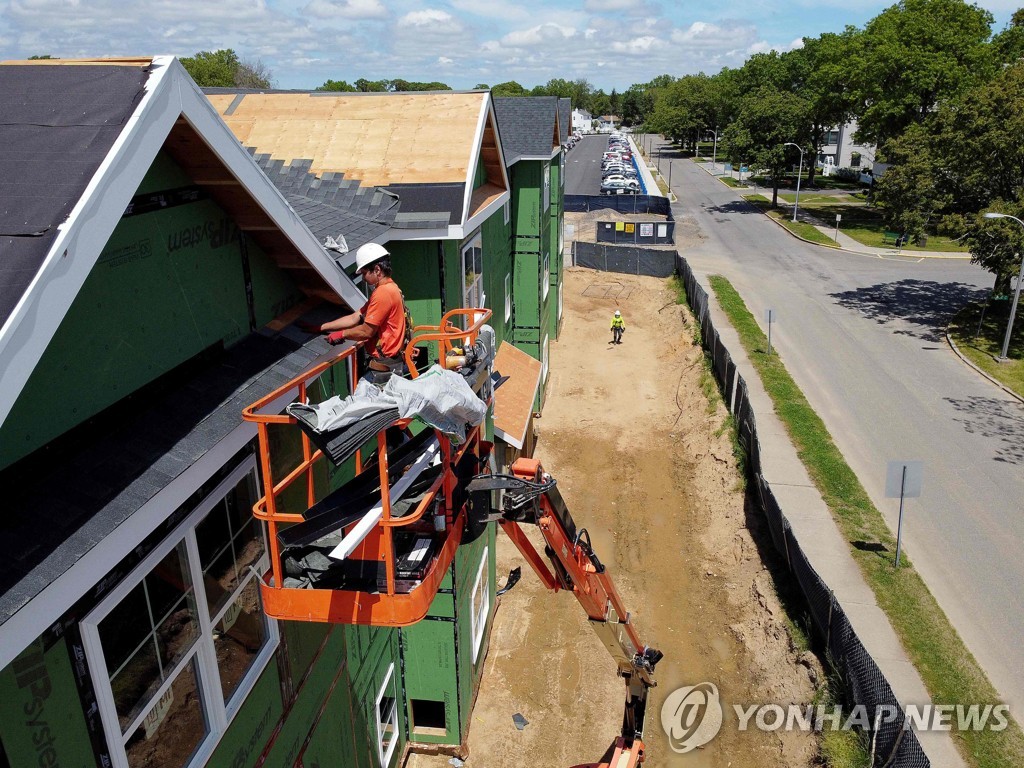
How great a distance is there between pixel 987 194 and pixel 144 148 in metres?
30.5

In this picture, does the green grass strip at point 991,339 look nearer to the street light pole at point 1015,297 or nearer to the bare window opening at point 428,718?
the street light pole at point 1015,297

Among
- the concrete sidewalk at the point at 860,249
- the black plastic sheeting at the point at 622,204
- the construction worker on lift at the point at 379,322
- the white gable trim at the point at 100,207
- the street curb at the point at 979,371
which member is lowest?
the street curb at the point at 979,371

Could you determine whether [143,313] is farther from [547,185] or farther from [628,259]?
[628,259]

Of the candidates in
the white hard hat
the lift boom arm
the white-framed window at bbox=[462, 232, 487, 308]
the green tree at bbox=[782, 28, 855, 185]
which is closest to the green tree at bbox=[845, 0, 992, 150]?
the green tree at bbox=[782, 28, 855, 185]

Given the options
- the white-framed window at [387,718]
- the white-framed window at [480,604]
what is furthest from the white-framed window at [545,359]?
the white-framed window at [387,718]

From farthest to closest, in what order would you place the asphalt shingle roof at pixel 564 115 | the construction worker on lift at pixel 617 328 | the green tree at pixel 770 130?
the green tree at pixel 770 130 < the asphalt shingle roof at pixel 564 115 < the construction worker on lift at pixel 617 328

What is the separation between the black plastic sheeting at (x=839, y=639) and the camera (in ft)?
34.6

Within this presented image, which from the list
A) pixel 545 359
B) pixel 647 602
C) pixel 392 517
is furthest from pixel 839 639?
pixel 545 359

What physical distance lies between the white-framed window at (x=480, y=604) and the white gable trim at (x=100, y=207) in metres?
10.3

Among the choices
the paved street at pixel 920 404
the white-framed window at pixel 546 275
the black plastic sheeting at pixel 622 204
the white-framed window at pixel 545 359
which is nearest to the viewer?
the paved street at pixel 920 404

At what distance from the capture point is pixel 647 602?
1723 centimetres

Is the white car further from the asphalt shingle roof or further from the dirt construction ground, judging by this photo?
the dirt construction ground

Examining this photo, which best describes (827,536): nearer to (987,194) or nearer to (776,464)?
(776,464)

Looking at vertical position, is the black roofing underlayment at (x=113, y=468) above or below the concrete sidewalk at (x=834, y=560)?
above
